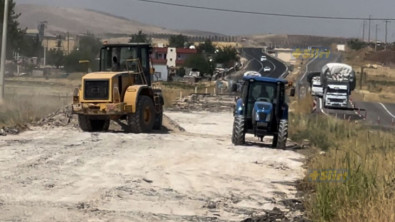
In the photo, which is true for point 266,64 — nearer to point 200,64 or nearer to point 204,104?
point 200,64

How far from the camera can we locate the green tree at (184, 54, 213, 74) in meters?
117

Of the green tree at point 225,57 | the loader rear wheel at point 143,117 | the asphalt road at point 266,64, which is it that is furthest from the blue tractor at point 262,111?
the green tree at point 225,57

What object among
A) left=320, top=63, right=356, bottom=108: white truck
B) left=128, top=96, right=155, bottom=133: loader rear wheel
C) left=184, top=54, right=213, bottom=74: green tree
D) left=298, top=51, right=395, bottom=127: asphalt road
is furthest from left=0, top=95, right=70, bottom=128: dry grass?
left=184, top=54, right=213, bottom=74: green tree

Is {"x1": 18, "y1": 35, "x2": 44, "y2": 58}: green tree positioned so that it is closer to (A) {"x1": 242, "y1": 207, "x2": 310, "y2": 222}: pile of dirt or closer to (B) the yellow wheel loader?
(B) the yellow wheel loader

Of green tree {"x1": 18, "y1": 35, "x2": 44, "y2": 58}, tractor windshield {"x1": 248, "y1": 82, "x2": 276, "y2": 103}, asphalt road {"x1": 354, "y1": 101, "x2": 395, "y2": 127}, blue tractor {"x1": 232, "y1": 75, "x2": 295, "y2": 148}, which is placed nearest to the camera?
blue tractor {"x1": 232, "y1": 75, "x2": 295, "y2": 148}

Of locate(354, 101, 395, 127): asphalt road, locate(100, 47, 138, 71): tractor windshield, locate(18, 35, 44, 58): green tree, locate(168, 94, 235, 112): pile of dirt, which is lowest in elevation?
locate(354, 101, 395, 127): asphalt road

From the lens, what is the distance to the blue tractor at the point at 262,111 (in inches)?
783

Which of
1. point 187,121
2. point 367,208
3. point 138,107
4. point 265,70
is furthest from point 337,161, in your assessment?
point 265,70

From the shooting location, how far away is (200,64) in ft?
386

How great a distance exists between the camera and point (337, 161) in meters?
12.9

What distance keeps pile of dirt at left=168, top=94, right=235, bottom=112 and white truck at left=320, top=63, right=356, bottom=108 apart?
8.62m

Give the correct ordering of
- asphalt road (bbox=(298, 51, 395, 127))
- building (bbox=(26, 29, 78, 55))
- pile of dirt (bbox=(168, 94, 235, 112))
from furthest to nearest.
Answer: building (bbox=(26, 29, 78, 55)), asphalt road (bbox=(298, 51, 395, 127)), pile of dirt (bbox=(168, 94, 235, 112))

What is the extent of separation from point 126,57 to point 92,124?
2.88 m

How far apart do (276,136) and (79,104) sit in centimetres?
710
